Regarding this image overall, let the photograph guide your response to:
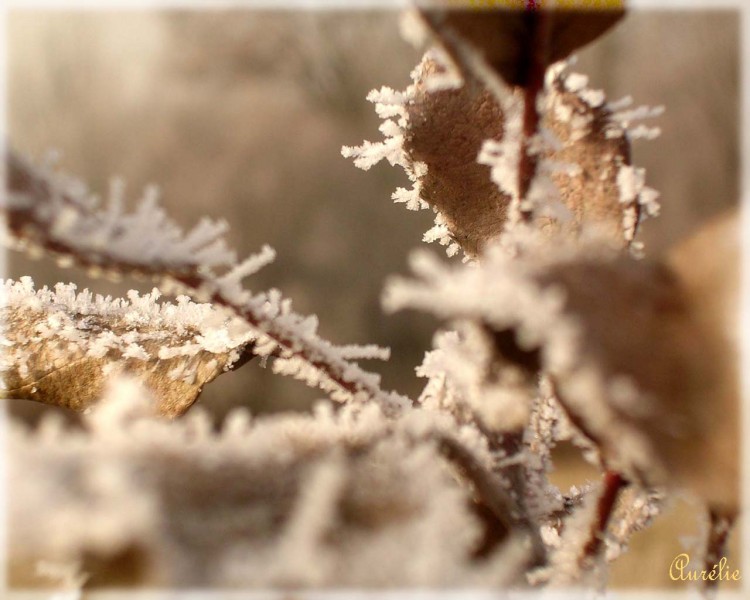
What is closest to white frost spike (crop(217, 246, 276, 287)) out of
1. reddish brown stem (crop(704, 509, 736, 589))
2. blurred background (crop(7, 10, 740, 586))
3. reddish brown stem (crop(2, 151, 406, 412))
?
reddish brown stem (crop(2, 151, 406, 412))

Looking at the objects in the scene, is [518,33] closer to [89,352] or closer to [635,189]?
[635,189]

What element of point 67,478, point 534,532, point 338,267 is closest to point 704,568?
point 534,532

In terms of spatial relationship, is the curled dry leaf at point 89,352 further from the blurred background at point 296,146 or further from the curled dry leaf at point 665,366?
the blurred background at point 296,146

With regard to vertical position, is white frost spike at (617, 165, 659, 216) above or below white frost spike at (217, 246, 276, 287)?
above

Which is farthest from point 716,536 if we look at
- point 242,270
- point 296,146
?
point 296,146

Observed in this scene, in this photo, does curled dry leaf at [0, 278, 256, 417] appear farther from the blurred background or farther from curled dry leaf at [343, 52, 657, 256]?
the blurred background

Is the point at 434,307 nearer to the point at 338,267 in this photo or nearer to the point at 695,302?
the point at 695,302
